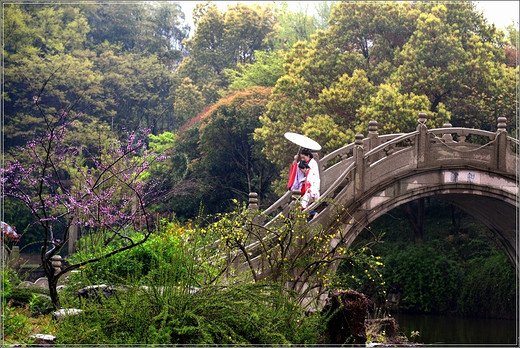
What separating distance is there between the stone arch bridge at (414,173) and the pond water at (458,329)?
2525mm

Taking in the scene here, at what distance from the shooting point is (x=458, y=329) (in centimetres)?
1811

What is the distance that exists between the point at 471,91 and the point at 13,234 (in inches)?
519

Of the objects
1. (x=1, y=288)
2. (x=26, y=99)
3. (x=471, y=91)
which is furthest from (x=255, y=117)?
(x=1, y=288)

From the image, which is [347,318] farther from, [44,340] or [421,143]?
[421,143]

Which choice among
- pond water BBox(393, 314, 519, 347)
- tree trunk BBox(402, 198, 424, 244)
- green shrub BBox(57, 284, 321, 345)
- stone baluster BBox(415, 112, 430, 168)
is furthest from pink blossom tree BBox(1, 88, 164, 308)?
tree trunk BBox(402, 198, 424, 244)

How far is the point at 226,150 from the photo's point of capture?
87.4ft

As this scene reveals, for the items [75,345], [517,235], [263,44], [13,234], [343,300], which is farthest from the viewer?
[263,44]

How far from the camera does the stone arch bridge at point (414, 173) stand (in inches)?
562

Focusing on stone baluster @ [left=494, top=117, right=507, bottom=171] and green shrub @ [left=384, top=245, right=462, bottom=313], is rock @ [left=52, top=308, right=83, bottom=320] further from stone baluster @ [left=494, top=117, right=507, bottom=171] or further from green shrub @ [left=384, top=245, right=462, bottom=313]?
green shrub @ [left=384, top=245, right=462, bottom=313]

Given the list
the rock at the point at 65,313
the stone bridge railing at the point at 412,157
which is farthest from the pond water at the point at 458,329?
the rock at the point at 65,313

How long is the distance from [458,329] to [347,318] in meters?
10.8

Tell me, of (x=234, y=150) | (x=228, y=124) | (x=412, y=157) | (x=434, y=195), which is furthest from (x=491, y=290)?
(x=228, y=124)

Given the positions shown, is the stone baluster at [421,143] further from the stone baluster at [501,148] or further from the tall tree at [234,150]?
the tall tree at [234,150]

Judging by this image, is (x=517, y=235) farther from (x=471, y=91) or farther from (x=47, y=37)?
(x=47, y=37)
